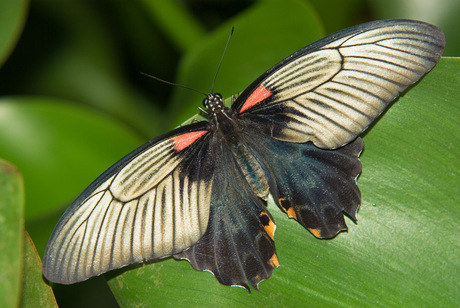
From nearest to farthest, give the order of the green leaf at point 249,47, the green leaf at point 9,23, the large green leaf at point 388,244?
the large green leaf at point 388,244 → the green leaf at point 249,47 → the green leaf at point 9,23

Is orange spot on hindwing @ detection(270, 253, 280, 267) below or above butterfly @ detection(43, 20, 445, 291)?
below

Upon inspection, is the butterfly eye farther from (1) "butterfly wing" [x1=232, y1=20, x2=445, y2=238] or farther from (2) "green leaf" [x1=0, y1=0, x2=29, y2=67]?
(2) "green leaf" [x1=0, y1=0, x2=29, y2=67]

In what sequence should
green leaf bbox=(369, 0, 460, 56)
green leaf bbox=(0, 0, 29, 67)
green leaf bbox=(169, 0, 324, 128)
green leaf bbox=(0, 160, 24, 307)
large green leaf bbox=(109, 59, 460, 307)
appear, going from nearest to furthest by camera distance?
green leaf bbox=(0, 160, 24, 307) → large green leaf bbox=(109, 59, 460, 307) → green leaf bbox=(169, 0, 324, 128) → green leaf bbox=(0, 0, 29, 67) → green leaf bbox=(369, 0, 460, 56)

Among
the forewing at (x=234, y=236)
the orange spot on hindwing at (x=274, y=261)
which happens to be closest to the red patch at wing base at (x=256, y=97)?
the forewing at (x=234, y=236)

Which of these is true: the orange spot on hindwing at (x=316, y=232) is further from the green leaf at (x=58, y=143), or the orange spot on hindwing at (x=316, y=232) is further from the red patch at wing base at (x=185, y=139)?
the green leaf at (x=58, y=143)

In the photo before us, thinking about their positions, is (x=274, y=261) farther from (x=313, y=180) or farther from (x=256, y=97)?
(x=256, y=97)

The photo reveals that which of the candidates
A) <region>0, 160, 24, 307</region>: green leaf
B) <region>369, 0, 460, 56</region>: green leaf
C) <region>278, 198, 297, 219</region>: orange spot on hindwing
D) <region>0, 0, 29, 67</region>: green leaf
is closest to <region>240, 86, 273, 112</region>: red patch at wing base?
<region>278, 198, 297, 219</region>: orange spot on hindwing

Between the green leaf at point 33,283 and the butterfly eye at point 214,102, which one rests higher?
the butterfly eye at point 214,102
